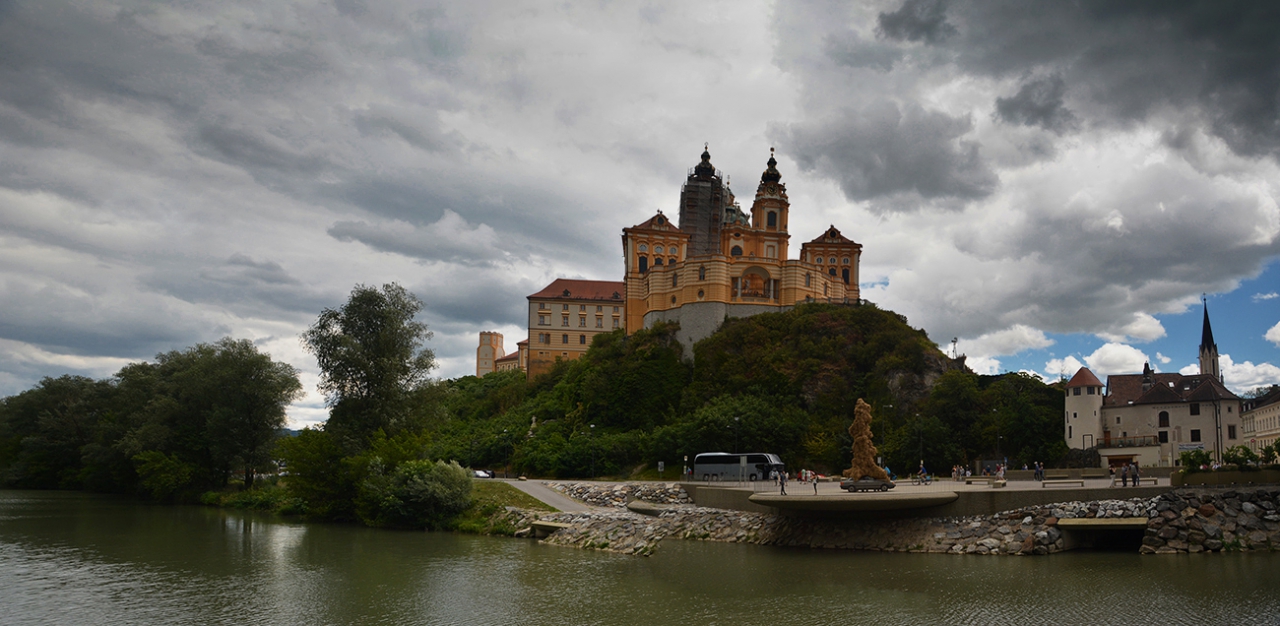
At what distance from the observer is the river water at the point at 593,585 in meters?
20.1

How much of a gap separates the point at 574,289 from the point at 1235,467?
77.2 metres

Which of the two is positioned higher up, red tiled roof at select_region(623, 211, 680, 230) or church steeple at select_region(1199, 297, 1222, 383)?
red tiled roof at select_region(623, 211, 680, 230)

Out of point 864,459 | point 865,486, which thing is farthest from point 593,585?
point 864,459

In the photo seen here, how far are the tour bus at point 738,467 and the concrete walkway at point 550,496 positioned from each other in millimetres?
8992

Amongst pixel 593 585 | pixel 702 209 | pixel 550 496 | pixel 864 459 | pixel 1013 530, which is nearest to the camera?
pixel 593 585

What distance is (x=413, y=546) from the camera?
110ft

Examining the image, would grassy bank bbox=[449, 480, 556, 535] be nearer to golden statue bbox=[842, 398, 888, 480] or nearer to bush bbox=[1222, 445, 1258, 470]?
golden statue bbox=[842, 398, 888, 480]

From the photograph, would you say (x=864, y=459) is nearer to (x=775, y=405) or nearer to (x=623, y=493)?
(x=623, y=493)

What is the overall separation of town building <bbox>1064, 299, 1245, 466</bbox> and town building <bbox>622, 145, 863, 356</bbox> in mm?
25788

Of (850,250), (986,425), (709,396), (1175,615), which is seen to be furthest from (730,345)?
(1175,615)

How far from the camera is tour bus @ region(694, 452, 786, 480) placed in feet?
160

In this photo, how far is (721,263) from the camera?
7556 cm

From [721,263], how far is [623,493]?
3355 centimetres

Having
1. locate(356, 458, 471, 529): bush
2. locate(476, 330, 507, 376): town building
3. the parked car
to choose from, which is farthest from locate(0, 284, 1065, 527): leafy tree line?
locate(476, 330, 507, 376): town building
